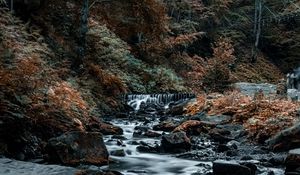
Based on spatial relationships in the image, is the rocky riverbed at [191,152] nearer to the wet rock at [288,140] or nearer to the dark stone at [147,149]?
the dark stone at [147,149]

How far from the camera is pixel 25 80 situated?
344 inches

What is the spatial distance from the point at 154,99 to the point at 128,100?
1882mm

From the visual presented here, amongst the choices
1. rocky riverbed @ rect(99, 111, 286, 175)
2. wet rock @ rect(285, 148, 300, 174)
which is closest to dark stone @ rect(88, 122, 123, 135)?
rocky riverbed @ rect(99, 111, 286, 175)

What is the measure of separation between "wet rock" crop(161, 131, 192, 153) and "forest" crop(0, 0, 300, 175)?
0.02 metres

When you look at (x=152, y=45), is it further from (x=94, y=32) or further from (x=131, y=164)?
(x=131, y=164)


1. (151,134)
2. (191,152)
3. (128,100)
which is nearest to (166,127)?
(151,134)

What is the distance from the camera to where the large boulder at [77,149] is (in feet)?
24.6

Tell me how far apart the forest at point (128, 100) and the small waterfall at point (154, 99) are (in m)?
0.06

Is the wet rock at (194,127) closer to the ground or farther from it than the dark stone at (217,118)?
closer to the ground

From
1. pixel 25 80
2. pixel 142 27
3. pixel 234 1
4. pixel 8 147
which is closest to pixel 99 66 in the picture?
pixel 142 27

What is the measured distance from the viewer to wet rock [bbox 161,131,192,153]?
998cm

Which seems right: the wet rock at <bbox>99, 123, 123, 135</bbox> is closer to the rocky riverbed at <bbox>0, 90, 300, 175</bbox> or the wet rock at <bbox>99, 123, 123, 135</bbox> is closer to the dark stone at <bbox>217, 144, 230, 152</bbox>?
the rocky riverbed at <bbox>0, 90, 300, 175</bbox>

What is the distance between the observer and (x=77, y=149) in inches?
303

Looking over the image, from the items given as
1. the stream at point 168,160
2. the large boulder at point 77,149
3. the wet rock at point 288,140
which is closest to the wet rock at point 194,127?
the stream at point 168,160
